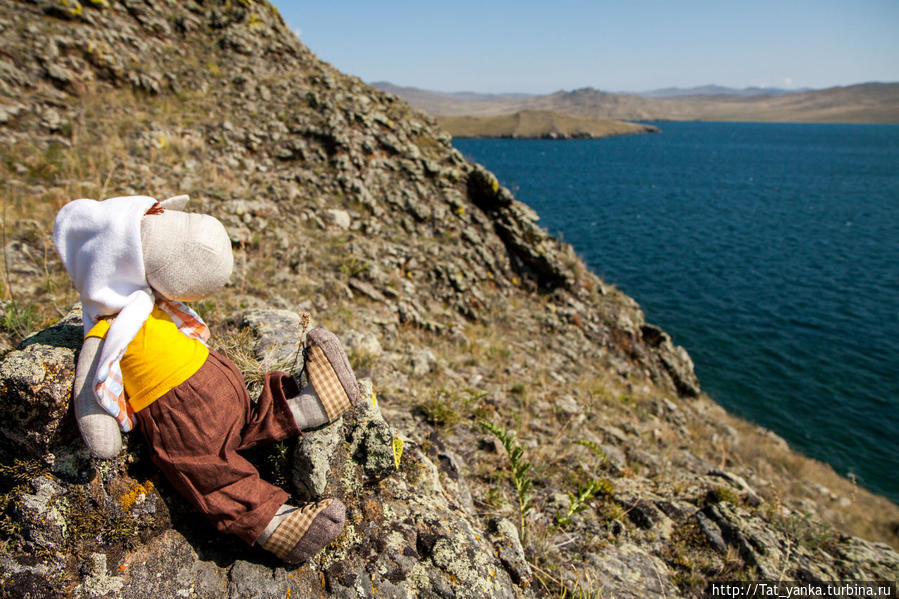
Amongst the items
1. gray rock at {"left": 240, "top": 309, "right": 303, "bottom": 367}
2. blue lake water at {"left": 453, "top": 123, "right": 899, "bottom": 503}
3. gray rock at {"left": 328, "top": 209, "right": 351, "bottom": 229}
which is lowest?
blue lake water at {"left": 453, "top": 123, "right": 899, "bottom": 503}

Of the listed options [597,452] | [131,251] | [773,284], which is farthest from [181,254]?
[773,284]

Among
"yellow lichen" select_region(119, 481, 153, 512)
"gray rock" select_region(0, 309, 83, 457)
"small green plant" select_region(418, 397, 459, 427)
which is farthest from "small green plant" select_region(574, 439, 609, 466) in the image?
"gray rock" select_region(0, 309, 83, 457)

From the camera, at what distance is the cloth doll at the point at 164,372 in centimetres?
231

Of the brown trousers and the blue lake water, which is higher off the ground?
the brown trousers

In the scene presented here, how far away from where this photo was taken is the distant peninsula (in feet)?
420

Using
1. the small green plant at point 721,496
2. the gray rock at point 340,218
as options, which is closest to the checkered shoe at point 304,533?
the small green plant at point 721,496

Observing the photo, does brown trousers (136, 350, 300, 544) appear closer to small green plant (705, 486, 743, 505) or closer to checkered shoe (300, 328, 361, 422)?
checkered shoe (300, 328, 361, 422)

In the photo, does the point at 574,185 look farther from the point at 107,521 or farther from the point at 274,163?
the point at 107,521

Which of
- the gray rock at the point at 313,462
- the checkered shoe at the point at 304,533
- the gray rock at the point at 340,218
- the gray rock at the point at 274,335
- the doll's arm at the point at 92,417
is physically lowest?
the checkered shoe at the point at 304,533

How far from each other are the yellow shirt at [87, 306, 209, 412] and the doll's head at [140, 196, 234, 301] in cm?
23

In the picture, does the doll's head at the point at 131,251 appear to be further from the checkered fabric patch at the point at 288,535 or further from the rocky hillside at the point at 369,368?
the checkered fabric patch at the point at 288,535

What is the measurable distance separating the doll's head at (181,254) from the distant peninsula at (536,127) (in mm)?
127346

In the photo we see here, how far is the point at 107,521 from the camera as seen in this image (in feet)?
7.73

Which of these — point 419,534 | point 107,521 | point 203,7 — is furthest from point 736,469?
point 203,7
